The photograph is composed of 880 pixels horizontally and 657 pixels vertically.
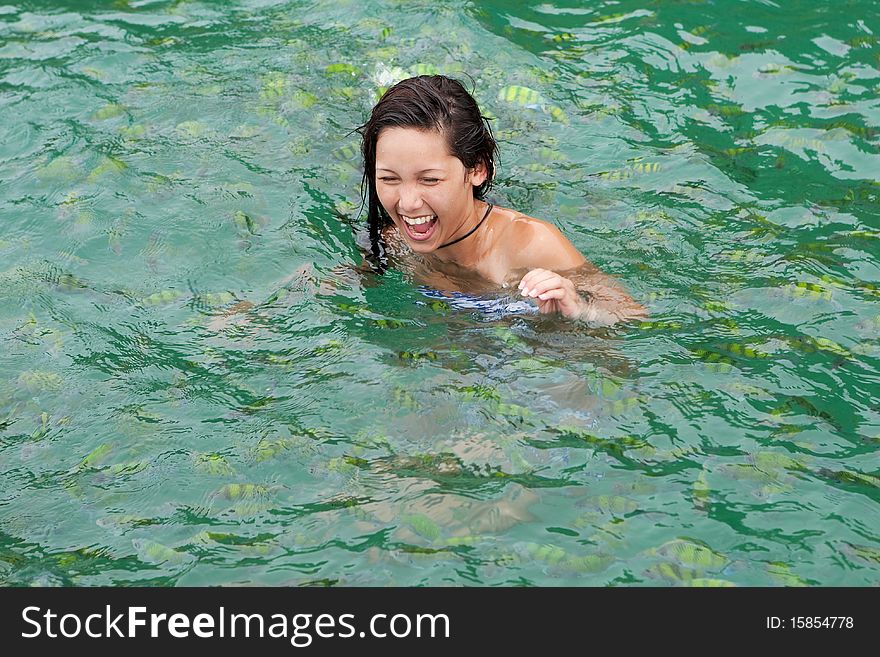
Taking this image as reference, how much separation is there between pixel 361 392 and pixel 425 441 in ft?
1.69

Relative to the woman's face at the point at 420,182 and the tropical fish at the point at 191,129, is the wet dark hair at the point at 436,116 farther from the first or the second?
the tropical fish at the point at 191,129

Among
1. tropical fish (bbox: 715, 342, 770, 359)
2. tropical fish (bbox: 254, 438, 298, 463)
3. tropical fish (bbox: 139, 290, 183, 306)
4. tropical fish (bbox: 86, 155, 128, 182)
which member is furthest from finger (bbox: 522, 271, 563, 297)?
tropical fish (bbox: 86, 155, 128, 182)

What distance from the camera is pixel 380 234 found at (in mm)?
6418

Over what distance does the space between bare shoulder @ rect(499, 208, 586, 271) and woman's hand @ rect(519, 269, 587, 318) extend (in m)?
0.40

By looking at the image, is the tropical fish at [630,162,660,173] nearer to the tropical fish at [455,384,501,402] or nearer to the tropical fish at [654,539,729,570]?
the tropical fish at [455,384,501,402]

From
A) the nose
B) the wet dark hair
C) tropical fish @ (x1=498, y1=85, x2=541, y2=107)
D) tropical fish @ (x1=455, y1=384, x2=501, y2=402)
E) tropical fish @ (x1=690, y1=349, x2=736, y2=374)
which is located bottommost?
tropical fish @ (x1=455, y1=384, x2=501, y2=402)

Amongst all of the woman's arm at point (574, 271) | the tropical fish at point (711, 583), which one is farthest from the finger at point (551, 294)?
the tropical fish at point (711, 583)

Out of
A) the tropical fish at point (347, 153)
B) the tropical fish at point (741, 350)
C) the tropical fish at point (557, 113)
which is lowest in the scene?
the tropical fish at point (741, 350)

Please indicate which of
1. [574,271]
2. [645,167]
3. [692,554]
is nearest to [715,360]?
[574,271]

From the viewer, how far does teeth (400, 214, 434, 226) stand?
5.73m

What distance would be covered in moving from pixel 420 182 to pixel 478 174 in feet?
1.48

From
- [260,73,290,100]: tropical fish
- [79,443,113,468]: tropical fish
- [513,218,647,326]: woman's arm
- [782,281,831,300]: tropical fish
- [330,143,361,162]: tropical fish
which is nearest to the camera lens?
[79,443,113,468]: tropical fish

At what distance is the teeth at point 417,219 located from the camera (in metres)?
5.73
